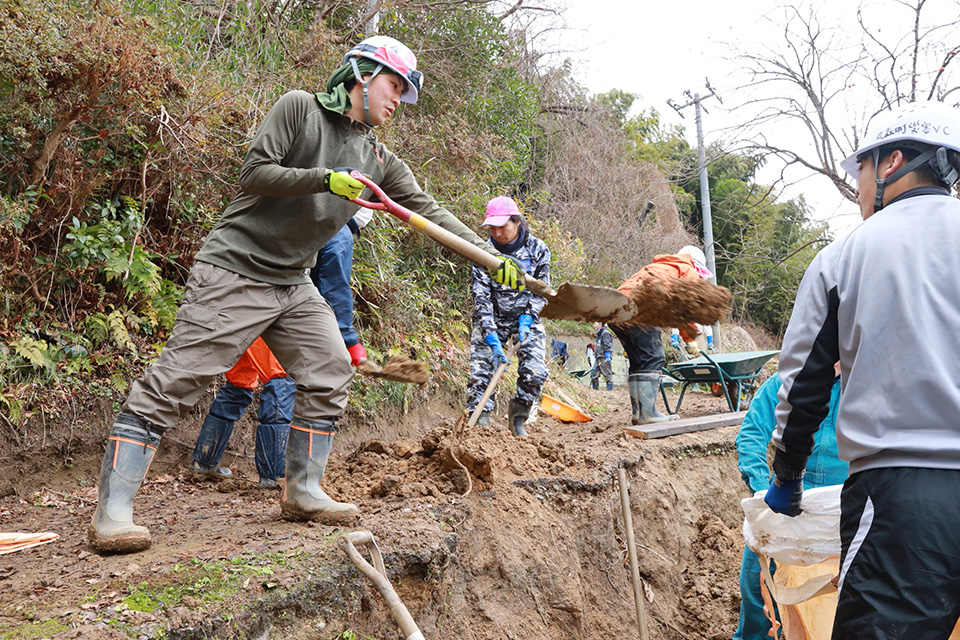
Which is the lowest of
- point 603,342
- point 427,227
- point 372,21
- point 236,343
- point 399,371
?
point 603,342

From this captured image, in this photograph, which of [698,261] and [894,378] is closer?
[894,378]

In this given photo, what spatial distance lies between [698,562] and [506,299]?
2.63 meters

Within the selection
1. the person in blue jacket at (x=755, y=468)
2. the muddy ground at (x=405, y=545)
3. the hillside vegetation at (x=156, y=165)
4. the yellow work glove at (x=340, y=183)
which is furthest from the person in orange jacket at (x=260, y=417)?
the person in blue jacket at (x=755, y=468)

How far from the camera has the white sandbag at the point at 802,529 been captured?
254 cm

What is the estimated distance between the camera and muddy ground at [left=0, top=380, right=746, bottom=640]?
7.63 ft

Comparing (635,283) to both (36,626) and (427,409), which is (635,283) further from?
(36,626)

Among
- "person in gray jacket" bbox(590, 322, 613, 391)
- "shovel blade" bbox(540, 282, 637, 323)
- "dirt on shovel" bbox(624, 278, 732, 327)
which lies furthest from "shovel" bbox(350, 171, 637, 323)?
"person in gray jacket" bbox(590, 322, 613, 391)

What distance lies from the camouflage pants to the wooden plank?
3.37 ft

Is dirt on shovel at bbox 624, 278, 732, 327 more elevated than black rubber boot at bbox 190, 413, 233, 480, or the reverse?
dirt on shovel at bbox 624, 278, 732, 327

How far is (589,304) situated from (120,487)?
2.74 metres

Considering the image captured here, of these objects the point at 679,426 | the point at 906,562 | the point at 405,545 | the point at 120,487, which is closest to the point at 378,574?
the point at 405,545

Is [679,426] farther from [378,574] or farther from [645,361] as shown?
[378,574]

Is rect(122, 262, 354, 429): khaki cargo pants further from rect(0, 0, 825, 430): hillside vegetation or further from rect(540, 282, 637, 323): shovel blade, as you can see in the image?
rect(0, 0, 825, 430): hillside vegetation

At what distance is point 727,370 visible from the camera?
8094 mm
